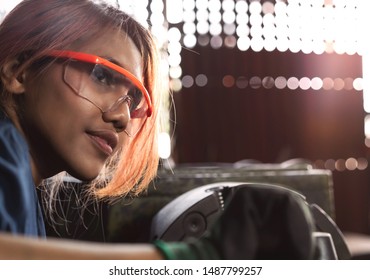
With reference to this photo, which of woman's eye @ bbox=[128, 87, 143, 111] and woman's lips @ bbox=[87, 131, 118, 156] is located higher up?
woman's eye @ bbox=[128, 87, 143, 111]

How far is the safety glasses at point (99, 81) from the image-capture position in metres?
0.58

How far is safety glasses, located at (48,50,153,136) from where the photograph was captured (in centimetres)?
58

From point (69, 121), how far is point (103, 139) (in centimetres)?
5

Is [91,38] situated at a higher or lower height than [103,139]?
higher

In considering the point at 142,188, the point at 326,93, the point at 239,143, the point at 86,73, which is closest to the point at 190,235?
the point at 142,188

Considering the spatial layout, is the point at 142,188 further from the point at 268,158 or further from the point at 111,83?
the point at 268,158

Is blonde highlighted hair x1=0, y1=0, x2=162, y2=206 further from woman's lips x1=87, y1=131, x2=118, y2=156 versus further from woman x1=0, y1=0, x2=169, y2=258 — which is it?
woman's lips x1=87, y1=131, x2=118, y2=156

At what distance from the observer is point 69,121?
1.94 feet

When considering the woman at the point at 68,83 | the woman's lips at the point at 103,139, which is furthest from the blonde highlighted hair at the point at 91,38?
the woman's lips at the point at 103,139

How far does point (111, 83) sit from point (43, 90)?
0.08m

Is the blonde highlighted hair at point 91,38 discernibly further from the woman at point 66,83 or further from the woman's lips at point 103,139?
the woman's lips at point 103,139

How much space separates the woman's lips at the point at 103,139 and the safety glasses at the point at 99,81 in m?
0.03

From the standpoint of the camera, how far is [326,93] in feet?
8.40

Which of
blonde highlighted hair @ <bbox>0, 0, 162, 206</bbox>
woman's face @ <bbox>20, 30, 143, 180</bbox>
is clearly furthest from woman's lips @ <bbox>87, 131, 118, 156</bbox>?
blonde highlighted hair @ <bbox>0, 0, 162, 206</bbox>
